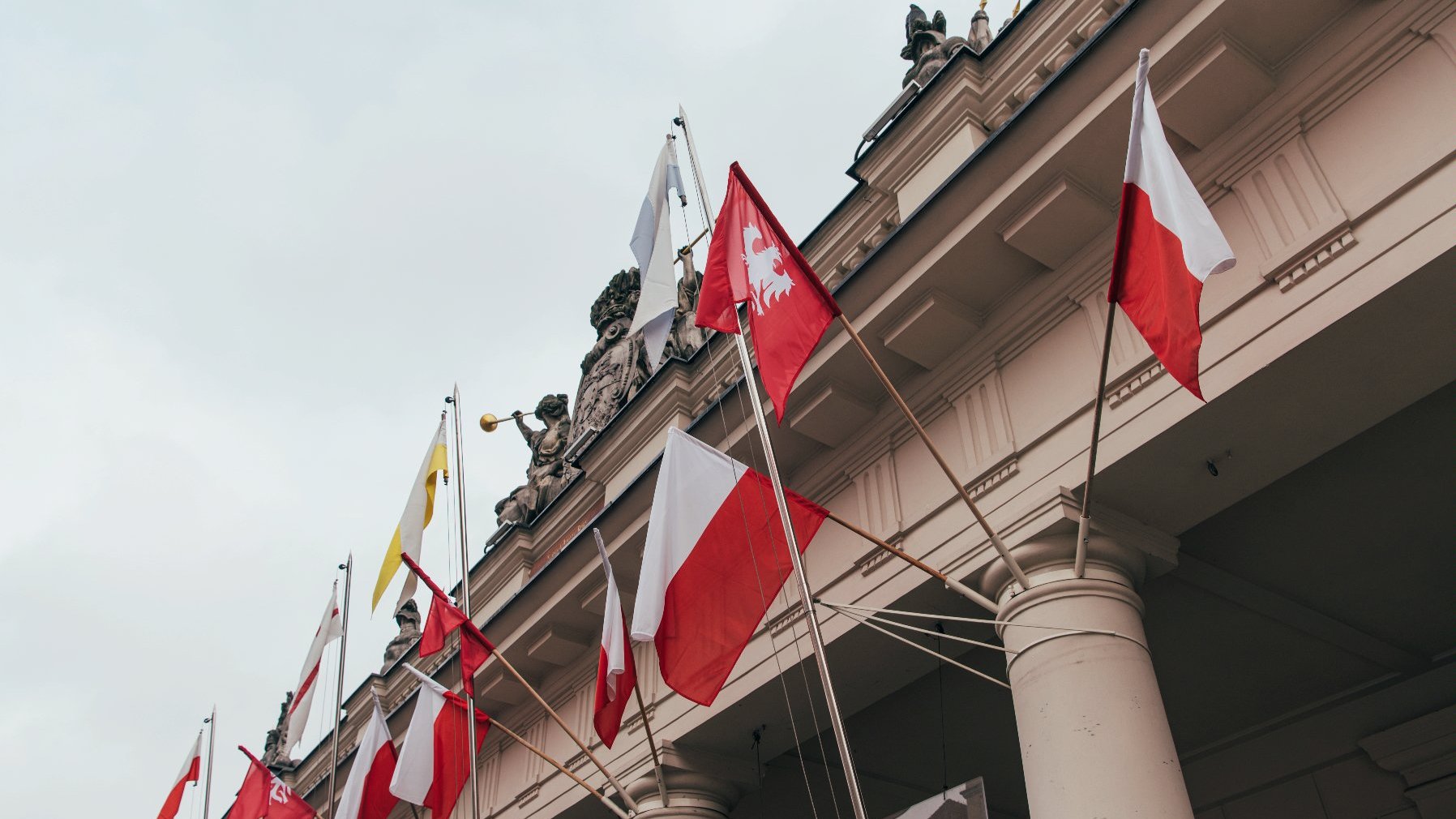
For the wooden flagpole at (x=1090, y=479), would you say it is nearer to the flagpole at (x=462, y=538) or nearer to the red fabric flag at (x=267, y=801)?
the flagpole at (x=462, y=538)

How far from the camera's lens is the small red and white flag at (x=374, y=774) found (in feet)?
44.8

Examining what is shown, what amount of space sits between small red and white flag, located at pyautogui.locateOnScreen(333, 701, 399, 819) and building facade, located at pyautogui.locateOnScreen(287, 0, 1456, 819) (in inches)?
64.2

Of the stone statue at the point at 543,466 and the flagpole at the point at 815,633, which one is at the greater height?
the stone statue at the point at 543,466

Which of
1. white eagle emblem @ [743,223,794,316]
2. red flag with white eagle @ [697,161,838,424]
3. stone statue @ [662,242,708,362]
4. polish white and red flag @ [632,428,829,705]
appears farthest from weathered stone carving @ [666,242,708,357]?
white eagle emblem @ [743,223,794,316]

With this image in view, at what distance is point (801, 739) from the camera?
11.0m

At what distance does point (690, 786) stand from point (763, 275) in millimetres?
5504

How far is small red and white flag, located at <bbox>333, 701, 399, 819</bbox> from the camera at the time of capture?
13648mm

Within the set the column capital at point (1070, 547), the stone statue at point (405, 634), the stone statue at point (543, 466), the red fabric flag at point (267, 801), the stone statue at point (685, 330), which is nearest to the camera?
the column capital at point (1070, 547)

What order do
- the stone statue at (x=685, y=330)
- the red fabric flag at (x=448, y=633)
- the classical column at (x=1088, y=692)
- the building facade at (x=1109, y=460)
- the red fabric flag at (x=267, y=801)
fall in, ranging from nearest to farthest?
1. the classical column at (x=1088, y=692)
2. the building facade at (x=1109, y=460)
3. the red fabric flag at (x=448, y=633)
4. the red fabric flag at (x=267, y=801)
5. the stone statue at (x=685, y=330)

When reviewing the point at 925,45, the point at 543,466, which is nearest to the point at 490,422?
the point at 543,466

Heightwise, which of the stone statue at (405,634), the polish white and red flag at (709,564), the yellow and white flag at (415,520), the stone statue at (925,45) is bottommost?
the polish white and red flag at (709,564)

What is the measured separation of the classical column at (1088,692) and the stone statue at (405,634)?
1696 centimetres

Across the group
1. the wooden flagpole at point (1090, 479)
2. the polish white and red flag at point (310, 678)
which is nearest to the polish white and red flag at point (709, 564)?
the wooden flagpole at point (1090, 479)

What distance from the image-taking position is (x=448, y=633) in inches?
488
